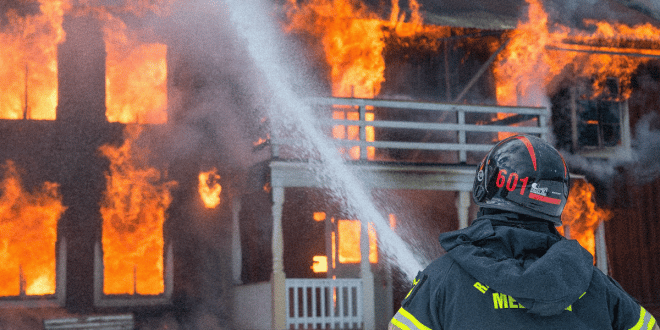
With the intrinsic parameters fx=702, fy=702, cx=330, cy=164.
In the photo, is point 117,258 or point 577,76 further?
point 577,76

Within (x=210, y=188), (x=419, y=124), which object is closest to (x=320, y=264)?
(x=210, y=188)

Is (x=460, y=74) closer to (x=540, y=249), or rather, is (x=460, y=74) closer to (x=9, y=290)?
(x=9, y=290)

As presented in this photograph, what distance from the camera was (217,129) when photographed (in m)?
12.5

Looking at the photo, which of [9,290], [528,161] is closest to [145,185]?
[9,290]

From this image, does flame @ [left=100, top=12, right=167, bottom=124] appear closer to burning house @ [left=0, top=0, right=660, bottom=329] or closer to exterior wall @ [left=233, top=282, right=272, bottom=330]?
burning house @ [left=0, top=0, right=660, bottom=329]

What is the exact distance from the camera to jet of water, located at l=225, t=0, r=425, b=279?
11023 mm

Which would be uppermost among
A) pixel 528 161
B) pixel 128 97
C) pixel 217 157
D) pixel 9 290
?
pixel 128 97

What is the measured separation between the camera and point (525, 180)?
2.21m

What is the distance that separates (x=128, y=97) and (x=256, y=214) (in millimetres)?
3080

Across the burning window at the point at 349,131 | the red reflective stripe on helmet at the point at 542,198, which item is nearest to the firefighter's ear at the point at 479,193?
the red reflective stripe on helmet at the point at 542,198

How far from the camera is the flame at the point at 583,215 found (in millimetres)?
13219

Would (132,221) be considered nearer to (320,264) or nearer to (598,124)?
(320,264)

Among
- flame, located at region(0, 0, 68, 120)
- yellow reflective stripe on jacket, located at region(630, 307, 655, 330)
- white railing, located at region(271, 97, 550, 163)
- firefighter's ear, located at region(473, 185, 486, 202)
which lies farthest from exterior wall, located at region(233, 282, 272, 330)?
yellow reflective stripe on jacket, located at region(630, 307, 655, 330)

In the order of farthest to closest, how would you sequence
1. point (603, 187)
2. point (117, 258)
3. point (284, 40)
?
point (603, 187)
point (284, 40)
point (117, 258)
